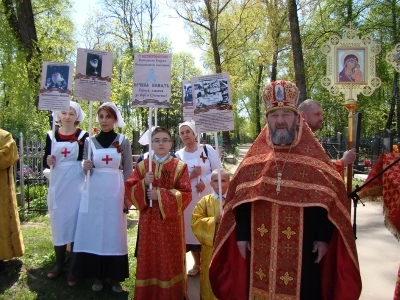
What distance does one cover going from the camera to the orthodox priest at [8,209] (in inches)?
180

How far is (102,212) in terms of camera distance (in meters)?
4.27

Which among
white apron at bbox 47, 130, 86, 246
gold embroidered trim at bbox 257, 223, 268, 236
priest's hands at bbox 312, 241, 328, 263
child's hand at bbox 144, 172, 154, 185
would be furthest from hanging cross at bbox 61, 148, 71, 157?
priest's hands at bbox 312, 241, 328, 263

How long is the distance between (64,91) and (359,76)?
322 cm

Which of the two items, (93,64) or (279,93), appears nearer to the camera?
(279,93)

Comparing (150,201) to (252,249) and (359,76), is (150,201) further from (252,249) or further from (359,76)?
(359,76)

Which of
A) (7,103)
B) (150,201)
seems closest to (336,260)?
(150,201)

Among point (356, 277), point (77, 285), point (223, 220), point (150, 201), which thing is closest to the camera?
point (356, 277)

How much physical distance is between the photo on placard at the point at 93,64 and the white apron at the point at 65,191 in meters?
0.85

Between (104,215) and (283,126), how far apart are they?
2.32m

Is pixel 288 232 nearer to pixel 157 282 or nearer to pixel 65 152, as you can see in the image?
pixel 157 282

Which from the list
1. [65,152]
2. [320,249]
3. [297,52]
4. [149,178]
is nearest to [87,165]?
[65,152]

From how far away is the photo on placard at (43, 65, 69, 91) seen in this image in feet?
14.9

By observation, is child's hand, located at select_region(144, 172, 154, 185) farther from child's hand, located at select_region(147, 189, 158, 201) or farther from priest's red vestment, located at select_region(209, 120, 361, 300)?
priest's red vestment, located at select_region(209, 120, 361, 300)

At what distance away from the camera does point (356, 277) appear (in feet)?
9.43
